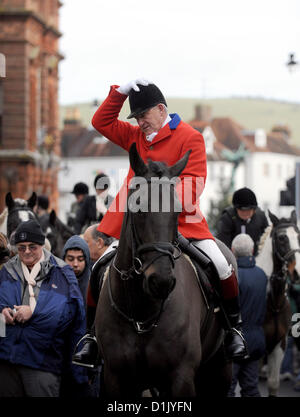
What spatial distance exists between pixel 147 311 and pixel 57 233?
716 cm

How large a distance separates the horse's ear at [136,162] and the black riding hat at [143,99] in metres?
0.84

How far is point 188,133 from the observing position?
7523 mm

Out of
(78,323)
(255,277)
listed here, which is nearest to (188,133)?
(78,323)

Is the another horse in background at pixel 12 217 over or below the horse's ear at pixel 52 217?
over

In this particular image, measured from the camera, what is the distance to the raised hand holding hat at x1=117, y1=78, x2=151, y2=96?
7.39m

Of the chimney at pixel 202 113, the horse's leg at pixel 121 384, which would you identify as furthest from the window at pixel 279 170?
the horse's leg at pixel 121 384

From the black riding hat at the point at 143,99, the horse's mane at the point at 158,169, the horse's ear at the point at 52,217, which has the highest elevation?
the black riding hat at the point at 143,99

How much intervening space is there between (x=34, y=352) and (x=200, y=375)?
157 cm

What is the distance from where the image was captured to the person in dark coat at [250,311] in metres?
11.0

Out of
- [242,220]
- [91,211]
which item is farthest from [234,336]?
[91,211]

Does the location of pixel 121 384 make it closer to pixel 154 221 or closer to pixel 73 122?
pixel 154 221

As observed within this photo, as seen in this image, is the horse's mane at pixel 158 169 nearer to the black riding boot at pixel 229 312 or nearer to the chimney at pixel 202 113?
the black riding boot at pixel 229 312

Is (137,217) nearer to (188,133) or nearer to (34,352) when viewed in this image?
(188,133)

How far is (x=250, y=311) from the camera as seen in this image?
1124 centimetres
